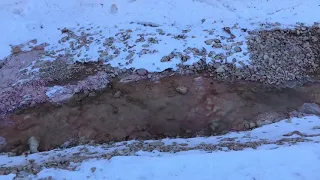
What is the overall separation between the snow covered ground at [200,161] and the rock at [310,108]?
749 millimetres

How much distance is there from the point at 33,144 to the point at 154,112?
184cm

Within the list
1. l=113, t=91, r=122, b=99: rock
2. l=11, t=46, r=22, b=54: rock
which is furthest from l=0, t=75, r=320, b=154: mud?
l=11, t=46, r=22, b=54: rock

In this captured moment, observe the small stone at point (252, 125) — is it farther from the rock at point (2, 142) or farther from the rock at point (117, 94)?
the rock at point (2, 142)

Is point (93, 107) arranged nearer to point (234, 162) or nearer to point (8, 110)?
point (8, 110)

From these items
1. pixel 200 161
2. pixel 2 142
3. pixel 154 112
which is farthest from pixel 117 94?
pixel 200 161

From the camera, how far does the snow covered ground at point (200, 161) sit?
4520 millimetres

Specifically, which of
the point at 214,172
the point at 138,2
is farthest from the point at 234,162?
the point at 138,2

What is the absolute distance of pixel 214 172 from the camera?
4.55m

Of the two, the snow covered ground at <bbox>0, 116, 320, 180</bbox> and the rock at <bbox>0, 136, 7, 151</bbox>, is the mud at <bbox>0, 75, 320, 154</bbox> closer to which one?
the rock at <bbox>0, 136, 7, 151</bbox>

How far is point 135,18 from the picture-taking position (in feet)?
26.1

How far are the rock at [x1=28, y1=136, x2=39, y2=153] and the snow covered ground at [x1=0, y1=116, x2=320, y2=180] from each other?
1.41 ft

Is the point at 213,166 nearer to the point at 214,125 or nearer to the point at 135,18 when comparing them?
the point at 214,125

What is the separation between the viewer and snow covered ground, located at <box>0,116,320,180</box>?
4.52m

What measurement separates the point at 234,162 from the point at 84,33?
4249 millimetres
